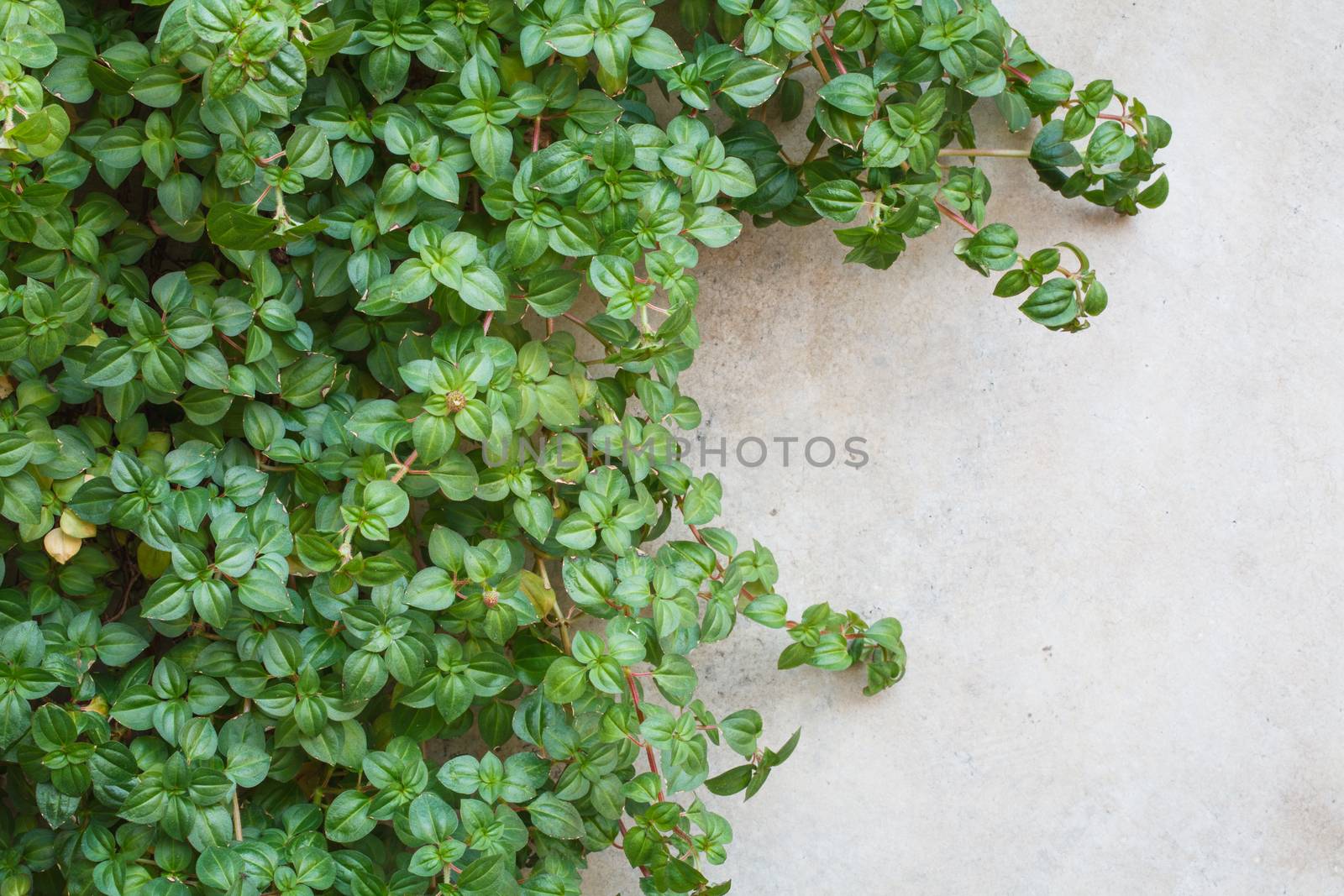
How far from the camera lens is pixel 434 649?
143cm

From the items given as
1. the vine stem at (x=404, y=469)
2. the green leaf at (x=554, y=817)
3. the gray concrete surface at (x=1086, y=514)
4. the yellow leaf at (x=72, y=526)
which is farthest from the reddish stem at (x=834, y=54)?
the yellow leaf at (x=72, y=526)

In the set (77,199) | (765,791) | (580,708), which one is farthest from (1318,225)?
(77,199)

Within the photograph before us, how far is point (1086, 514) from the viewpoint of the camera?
1.85 meters

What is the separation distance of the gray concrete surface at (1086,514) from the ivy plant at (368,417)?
0.27 meters

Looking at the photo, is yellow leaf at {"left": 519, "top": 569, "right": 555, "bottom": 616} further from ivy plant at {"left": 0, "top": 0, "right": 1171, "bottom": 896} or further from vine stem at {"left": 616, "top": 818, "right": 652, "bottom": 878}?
vine stem at {"left": 616, "top": 818, "right": 652, "bottom": 878}

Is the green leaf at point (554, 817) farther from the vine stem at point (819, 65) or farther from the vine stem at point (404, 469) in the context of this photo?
the vine stem at point (819, 65)

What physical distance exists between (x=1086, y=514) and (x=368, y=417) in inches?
45.2

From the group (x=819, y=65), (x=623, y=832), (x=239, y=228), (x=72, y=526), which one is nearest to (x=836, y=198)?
(x=819, y=65)

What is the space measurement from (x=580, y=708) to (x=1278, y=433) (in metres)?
1.21

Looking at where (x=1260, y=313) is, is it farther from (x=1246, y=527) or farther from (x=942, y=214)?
(x=942, y=214)

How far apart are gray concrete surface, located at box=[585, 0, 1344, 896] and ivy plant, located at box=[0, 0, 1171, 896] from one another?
0.27 m

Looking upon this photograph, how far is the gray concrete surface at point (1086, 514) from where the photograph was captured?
1.83m

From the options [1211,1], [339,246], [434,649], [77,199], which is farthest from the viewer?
[1211,1]

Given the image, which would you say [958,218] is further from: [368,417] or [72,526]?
[72,526]
